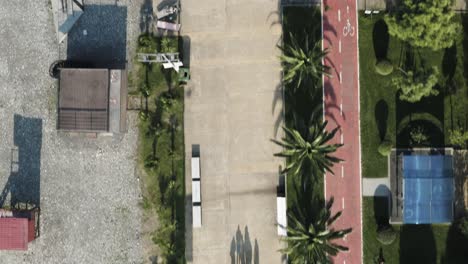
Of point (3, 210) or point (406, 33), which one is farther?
point (3, 210)

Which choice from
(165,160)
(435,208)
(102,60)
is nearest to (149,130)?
(165,160)

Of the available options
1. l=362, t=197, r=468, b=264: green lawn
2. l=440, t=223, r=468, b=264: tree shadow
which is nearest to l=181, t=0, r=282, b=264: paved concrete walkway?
l=362, t=197, r=468, b=264: green lawn

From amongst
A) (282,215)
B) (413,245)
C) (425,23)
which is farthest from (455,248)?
(425,23)

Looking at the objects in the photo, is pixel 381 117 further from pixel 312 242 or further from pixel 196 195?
pixel 196 195

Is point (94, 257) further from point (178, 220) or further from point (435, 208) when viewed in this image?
point (435, 208)

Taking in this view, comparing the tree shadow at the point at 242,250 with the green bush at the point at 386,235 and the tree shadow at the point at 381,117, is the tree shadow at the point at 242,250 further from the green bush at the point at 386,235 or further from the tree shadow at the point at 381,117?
the tree shadow at the point at 381,117

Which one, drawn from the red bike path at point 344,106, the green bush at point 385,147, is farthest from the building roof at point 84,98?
the green bush at point 385,147
